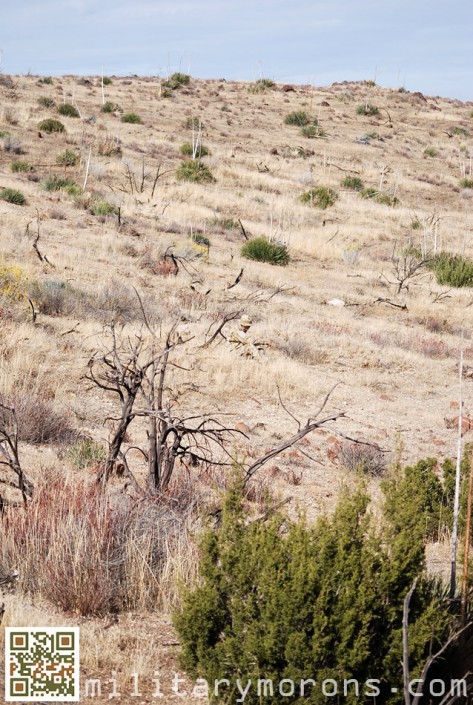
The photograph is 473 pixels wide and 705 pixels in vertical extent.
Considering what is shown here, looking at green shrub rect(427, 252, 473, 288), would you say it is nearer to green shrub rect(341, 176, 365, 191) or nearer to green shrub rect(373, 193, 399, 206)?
green shrub rect(373, 193, 399, 206)

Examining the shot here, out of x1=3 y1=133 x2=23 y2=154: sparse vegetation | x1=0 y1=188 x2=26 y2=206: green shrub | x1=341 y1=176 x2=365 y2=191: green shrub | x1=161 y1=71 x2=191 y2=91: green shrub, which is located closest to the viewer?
x1=0 y1=188 x2=26 y2=206: green shrub

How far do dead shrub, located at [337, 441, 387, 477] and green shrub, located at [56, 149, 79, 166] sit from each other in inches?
821

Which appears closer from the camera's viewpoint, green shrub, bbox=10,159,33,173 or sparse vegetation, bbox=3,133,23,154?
green shrub, bbox=10,159,33,173

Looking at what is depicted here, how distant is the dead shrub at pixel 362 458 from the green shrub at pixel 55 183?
1688cm

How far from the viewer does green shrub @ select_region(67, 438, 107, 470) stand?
6.75m

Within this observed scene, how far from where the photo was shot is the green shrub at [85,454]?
6746mm

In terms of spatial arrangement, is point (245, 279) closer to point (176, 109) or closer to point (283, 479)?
point (283, 479)

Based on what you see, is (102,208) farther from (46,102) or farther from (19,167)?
(46,102)

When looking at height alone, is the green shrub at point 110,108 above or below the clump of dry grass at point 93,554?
above

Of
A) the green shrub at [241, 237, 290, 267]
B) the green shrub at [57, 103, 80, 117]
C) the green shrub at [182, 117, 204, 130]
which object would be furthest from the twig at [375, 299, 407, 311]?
the green shrub at [182, 117, 204, 130]

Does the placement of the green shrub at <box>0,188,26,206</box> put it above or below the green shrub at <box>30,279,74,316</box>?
above

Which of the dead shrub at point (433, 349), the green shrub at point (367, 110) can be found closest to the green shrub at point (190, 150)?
the green shrub at point (367, 110)

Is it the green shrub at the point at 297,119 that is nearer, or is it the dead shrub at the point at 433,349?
the dead shrub at the point at 433,349

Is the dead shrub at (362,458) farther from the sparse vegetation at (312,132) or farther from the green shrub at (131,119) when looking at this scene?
the sparse vegetation at (312,132)
